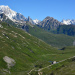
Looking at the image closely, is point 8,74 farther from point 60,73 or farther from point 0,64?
point 60,73

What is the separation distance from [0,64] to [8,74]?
25806 millimetres

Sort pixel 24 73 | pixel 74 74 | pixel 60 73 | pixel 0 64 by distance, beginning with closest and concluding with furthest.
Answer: pixel 74 74
pixel 60 73
pixel 24 73
pixel 0 64

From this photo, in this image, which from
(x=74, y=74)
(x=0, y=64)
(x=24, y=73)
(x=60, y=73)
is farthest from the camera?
(x=0, y=64)

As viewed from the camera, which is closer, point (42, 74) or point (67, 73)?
point (67, 73)

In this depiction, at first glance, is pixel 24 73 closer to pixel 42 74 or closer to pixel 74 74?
pixel 42 74

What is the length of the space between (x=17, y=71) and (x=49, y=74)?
41492 mm

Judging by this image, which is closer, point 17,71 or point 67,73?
point 67,73

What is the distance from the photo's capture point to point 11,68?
633 feet

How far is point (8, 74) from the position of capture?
564ft

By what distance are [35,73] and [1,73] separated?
3677 cm

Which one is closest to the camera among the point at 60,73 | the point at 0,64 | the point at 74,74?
the point at 74,74

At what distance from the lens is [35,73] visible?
173 metres

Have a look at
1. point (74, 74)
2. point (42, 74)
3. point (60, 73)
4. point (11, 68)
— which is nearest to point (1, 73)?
point (11, 68)

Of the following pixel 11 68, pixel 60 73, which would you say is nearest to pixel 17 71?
pixel 11 68
